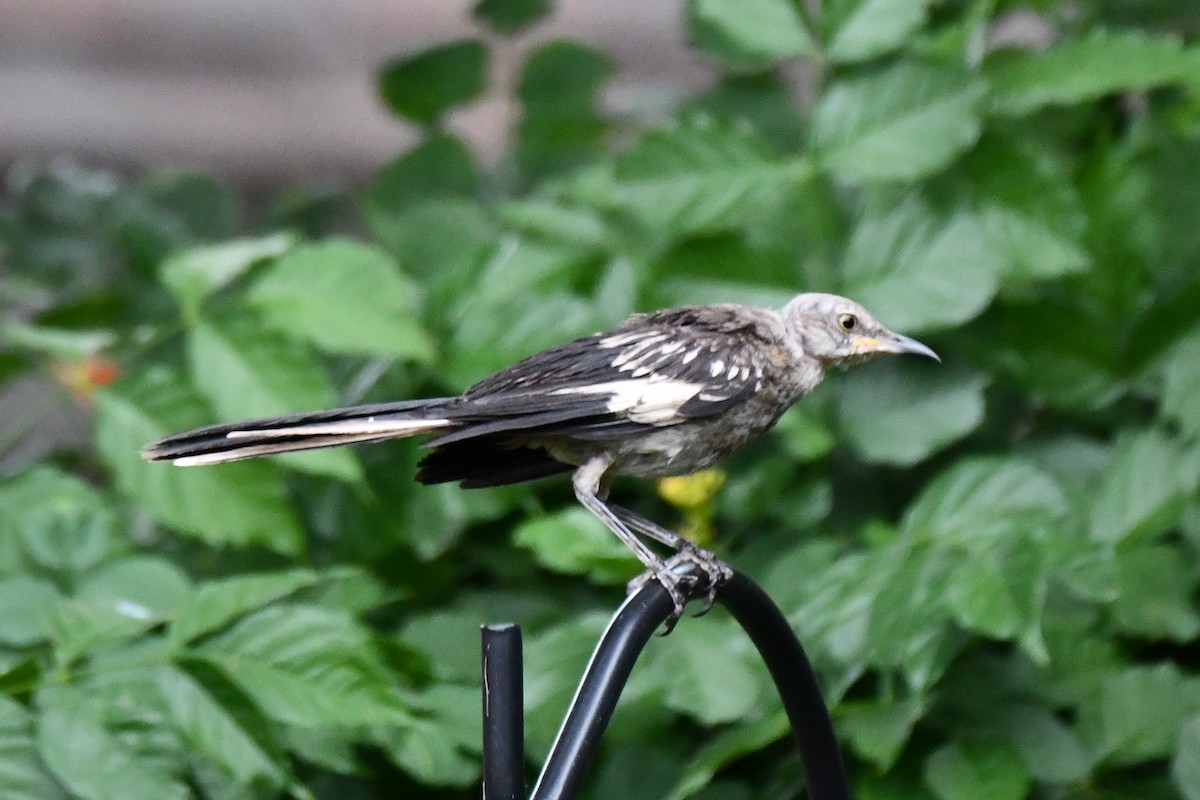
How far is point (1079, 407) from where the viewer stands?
2.95 meters

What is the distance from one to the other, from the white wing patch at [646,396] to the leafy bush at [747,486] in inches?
21.8

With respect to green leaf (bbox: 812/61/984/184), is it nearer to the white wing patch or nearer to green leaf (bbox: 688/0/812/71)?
green leaf (bbox: 688/0/812/71)

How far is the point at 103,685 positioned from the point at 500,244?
55.4 inches

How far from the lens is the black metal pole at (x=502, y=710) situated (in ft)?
5.30

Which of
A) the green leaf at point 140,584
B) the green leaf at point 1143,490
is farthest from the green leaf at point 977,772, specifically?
the green leaf at point 140,584

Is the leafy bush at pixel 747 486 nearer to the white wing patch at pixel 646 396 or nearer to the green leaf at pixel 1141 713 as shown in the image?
the green leaf at pixel 1141 713

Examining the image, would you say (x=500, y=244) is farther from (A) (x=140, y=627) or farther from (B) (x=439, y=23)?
(B) (x=439, y=23)

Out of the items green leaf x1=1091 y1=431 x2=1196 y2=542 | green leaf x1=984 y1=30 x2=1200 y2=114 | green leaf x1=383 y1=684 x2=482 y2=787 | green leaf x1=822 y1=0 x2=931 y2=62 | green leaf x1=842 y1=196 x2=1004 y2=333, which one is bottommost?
green leaf x1=383 y1=684 x2=482 y2=787

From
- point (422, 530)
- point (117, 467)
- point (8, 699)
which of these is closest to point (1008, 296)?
point (422, 530)

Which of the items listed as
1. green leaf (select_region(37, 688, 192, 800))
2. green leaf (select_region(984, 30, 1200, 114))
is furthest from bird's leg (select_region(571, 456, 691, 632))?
green leaf (select_region(984, 30, 1200, 114))

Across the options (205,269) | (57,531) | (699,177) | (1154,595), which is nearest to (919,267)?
(699,177)

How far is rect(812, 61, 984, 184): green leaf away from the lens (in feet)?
9.17

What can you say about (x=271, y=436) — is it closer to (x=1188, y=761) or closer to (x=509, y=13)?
(x=1188, y=761)

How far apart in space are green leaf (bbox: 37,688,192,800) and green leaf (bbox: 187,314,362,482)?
69 cm
